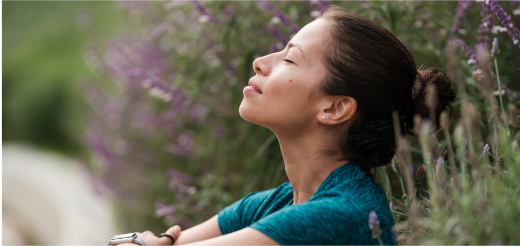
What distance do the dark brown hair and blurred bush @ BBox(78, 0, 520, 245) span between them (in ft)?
0.32

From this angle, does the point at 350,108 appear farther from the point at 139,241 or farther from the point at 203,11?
the point at 203,11

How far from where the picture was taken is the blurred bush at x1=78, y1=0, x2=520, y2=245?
30.5 inches

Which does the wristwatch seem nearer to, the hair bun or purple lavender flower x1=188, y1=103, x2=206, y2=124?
the hair bun

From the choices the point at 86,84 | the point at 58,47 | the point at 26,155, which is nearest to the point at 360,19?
the point at 86,84

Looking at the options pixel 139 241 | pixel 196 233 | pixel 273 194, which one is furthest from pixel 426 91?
pixel 139 241

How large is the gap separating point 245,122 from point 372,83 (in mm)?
1163

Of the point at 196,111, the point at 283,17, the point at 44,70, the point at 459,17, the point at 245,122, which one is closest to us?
the point at 459,17

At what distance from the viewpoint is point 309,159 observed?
1265 mm

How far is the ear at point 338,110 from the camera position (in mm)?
1205

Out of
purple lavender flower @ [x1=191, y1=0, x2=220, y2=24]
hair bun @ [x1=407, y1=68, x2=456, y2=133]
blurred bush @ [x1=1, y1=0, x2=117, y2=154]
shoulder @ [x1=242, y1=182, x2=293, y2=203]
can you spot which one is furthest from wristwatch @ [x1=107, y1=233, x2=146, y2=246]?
blurred bush @ [x1=1, y1=0, x2=117, y2=154]

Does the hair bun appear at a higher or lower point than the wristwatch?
lower

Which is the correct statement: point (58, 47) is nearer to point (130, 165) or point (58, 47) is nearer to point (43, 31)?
point (43, 31)

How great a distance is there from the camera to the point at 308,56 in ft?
4.09

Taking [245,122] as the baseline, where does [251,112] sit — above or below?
below
